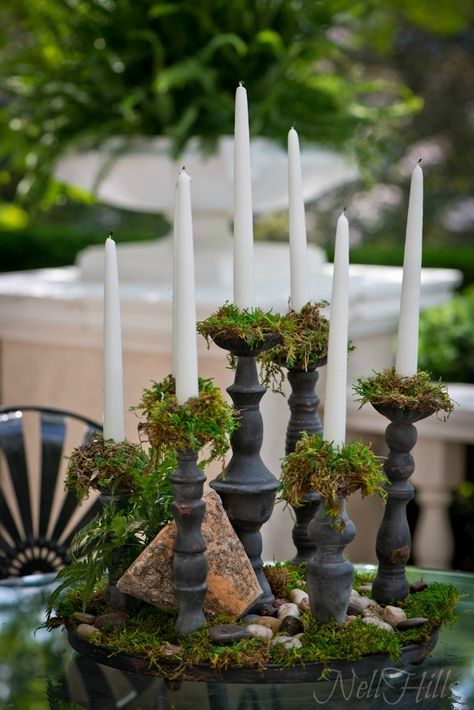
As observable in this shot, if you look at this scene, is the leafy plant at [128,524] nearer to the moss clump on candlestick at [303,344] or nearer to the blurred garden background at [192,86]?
the moss clump on candlestick at [303,344]

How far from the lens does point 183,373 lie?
108 cm

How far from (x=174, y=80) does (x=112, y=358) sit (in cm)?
144

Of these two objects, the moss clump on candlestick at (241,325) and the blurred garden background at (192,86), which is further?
the blurred garden background at (192,86)

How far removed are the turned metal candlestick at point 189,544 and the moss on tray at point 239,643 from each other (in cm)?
3

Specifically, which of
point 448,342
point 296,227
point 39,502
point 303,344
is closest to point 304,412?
point 303,344

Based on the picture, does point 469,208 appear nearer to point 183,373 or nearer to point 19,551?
point 19,551

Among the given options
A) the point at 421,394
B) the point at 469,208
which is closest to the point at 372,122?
the point at 421,394

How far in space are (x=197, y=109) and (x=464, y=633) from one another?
167cm

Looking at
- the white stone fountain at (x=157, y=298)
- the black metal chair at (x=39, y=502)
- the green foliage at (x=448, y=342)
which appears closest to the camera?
the black metal chair at (x=39, y=502)

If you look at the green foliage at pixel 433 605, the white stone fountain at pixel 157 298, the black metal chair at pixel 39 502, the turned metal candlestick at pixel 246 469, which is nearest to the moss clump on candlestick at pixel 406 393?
the turned metal candlestick at pixel 246 469

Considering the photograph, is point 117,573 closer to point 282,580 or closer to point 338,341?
point 282,580

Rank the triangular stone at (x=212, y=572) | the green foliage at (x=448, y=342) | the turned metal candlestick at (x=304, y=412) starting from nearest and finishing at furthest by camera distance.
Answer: the triangular stone at (x=212, y=572), the turned metal candlestick at (x=304, y=412), the green foliage at (x=448, y=342)

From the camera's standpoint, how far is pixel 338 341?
1.10m

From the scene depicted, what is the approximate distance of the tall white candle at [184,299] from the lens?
1.05 metres
